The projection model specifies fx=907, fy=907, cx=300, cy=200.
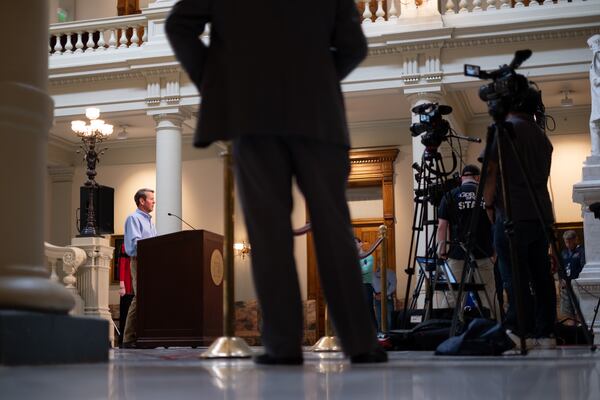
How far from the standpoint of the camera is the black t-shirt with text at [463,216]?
6840 millimetres

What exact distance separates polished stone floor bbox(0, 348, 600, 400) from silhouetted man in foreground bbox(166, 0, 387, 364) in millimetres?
170

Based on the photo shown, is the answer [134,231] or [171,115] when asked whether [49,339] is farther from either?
[171,115]

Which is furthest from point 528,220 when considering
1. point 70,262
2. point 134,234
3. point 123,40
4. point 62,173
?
point 62,173

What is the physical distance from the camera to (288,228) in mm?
2777

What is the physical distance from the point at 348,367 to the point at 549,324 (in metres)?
2.26

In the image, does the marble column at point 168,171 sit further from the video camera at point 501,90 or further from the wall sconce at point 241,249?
the video camera at point 501,90

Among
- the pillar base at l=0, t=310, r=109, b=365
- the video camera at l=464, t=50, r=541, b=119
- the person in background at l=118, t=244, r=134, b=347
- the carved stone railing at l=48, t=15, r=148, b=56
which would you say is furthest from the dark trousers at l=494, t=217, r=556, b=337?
the carved stone railing at l=48, t=15, r=148, b=56

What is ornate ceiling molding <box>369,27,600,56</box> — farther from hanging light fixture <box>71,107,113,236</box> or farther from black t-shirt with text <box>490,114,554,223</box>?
black t-shirt with text <box>490,114,554,223</box>

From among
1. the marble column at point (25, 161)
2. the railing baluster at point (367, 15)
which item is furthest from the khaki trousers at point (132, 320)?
the railing baluster at point (367, 15)

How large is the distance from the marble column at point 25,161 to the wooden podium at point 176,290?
5.14 meters

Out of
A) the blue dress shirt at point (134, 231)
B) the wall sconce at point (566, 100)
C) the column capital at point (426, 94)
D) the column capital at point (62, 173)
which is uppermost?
the wall sconce at point (566, 100)

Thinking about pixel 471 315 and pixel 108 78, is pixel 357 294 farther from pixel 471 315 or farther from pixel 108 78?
pixel 108 78

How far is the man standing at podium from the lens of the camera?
9.17 metres

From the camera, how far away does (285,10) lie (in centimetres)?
284
